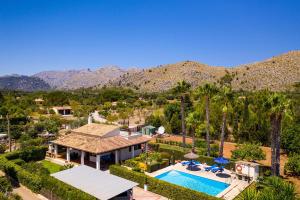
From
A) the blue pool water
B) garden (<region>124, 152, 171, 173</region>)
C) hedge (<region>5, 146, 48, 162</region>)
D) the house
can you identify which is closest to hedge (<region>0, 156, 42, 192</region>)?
hedge (<region>5, 146, 48, 162</region>)

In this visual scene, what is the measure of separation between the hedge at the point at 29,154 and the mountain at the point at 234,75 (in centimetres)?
4434

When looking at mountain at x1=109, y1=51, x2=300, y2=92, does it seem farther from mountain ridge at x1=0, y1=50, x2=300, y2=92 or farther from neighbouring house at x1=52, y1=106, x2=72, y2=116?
neighbouring house at x1=52, y1=106, x2=72, y2=116

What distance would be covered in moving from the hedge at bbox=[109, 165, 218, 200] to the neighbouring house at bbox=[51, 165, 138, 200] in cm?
307

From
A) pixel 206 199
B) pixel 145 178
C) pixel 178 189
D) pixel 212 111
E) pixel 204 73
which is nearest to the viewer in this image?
pixel 206 199

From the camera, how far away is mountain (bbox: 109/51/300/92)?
10306 cm

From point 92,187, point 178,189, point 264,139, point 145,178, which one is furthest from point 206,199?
point 264,139

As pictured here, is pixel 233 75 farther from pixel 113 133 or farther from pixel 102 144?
pixel 102 144

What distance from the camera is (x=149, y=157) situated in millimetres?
31219

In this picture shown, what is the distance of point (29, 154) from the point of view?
32344mm

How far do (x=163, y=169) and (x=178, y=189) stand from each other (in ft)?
26.6

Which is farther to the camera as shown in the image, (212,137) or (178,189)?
(212,137)

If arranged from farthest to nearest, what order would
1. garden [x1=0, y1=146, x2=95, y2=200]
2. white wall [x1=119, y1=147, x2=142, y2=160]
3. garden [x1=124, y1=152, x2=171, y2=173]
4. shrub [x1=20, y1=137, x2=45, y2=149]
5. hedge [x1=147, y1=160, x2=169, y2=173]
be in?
shrub [x1=20, y1=137, x2=45, y2=149] < white wall [x1=119, y1=147, x2=142, y2=160] < garden [x1=124, y1=152, x2=171, y2=173] < hedge [x1=147, y1=160, x2=169, y2=173] < garden [x1=0, y1=146, x2=95, y2=200]

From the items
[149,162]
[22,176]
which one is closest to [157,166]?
[149,162]

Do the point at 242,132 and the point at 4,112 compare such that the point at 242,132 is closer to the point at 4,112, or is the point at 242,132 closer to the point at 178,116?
the point at 178,116
